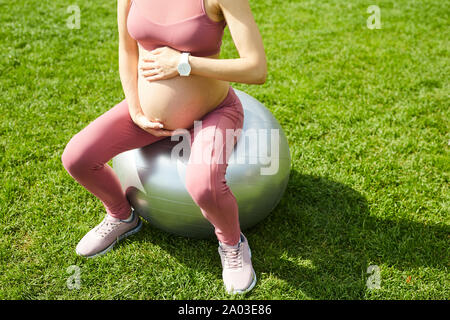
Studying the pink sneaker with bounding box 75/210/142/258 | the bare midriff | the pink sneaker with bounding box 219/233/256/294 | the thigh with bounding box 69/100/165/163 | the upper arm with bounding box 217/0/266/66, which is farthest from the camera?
the pink sneaker with bounding box 75/210/142/258

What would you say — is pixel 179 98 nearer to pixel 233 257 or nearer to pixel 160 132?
pixel 160 132

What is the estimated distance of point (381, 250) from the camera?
2463 millimetres

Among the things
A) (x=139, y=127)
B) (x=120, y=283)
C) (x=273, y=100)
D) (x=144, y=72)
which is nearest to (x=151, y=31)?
(x=144, y=72)

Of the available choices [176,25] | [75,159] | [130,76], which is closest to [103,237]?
[75,159]

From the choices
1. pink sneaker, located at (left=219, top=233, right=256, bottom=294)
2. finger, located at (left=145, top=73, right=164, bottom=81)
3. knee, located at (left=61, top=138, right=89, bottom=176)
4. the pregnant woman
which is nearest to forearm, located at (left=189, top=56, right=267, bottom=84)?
the pregnant woman

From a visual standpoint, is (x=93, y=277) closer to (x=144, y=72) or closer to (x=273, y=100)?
(x=144, y=72)

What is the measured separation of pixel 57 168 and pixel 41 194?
0.94 ft

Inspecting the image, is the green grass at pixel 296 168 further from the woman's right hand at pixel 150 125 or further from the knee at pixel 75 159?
the woman's right hand at pixel 150 125

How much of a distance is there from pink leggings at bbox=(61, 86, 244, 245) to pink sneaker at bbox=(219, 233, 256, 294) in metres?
0.07

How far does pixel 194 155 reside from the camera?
197 cm

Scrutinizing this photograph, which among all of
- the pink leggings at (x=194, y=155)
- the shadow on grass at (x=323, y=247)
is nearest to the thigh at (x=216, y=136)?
the pink leggings at (x=194, y=155)

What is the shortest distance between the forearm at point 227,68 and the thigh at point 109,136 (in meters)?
0.50

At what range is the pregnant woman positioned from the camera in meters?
1.84

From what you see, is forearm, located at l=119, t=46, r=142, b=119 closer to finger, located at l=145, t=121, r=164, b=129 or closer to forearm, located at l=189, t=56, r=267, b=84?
finger, located at l=145, t=121, r=164, b=129
